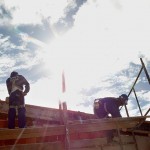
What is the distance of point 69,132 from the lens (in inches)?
262

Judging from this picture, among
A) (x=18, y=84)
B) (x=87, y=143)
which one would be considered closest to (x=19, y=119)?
(x=18, y=84)

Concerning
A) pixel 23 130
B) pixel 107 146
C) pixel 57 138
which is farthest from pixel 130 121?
pixel 23 130

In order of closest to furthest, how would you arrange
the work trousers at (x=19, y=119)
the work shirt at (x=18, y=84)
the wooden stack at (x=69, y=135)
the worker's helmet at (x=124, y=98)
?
the wooden stack at (x=69, y=135)
the work trousers at (x=19, y=119)
the work shirt at (x=18, y=84)
the worker's helmet at (x=124, y=98)

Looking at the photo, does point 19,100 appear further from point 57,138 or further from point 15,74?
point 57,138

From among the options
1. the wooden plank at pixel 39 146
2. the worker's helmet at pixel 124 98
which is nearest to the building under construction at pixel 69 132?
the wooden plank at pixel 39 146

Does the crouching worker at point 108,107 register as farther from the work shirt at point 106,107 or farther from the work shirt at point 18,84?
the work shirt at point 18,84

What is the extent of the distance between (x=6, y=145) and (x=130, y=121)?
3.36 meters

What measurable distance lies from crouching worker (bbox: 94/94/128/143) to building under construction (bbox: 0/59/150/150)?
0.42m

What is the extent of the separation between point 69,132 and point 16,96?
167cm

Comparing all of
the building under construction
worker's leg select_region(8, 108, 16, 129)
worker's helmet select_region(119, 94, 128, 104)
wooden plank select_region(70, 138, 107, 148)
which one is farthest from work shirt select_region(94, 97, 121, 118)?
worker's leg select_region(8, 108, 16, 129)

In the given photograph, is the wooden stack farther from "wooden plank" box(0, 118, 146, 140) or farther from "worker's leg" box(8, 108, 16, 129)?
"worker's leg" box(8, 108, 16, 129)

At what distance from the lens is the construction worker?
648 cm

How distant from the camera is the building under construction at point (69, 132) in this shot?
6.00 meters

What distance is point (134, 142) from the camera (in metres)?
8.32
